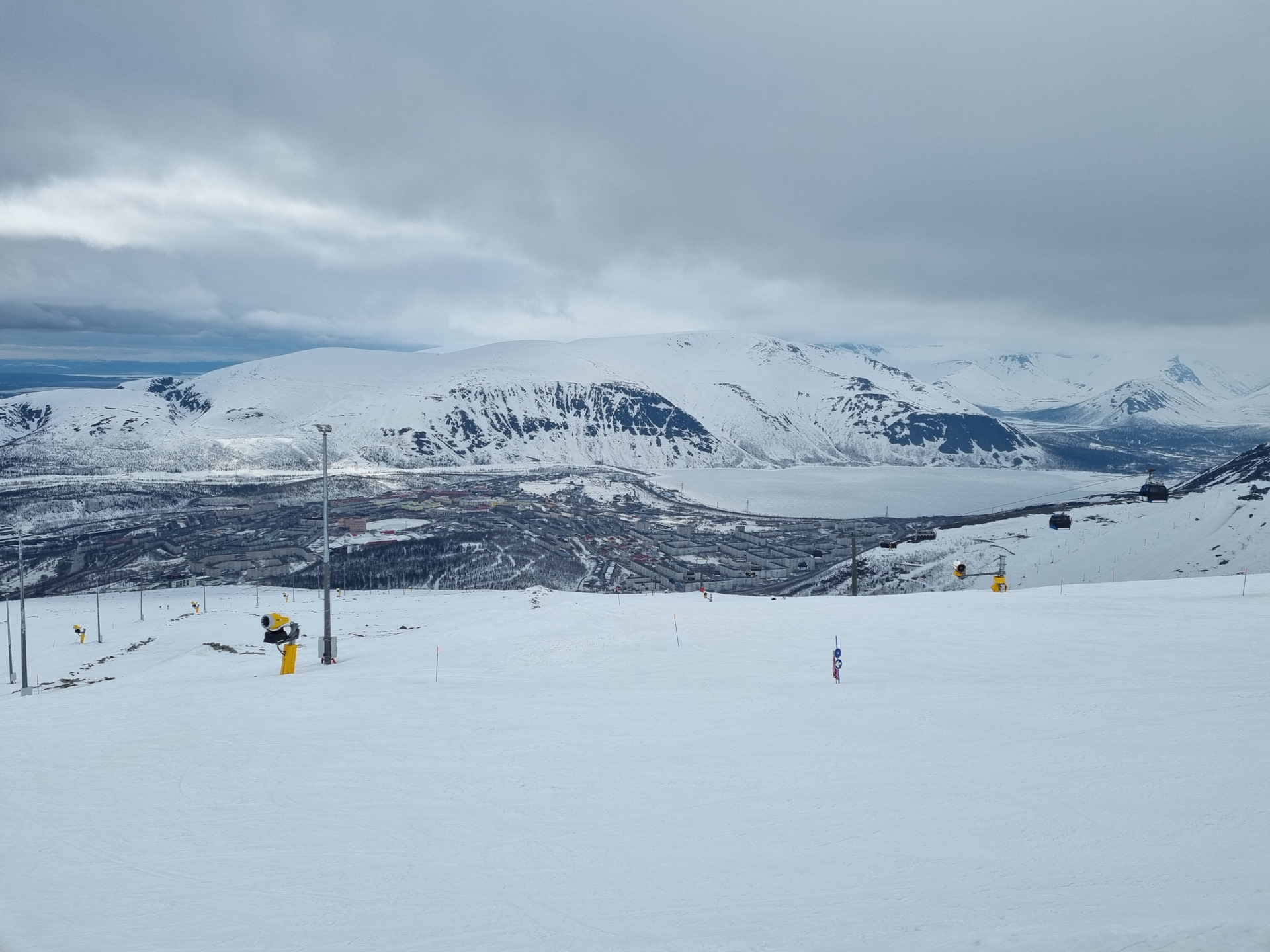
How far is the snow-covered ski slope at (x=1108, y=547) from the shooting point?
71.9 meters

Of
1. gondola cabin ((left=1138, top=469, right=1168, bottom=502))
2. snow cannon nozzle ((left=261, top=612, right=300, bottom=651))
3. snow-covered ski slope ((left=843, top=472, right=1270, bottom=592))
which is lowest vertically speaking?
snow-covered ski slope ((left=843, top=472, right=1270, bottom=592))

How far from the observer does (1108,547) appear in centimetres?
7919

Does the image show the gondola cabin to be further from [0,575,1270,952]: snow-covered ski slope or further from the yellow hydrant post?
the yellow hydrant post

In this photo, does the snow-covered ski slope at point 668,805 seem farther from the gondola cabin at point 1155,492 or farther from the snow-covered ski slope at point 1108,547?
the snow-covered ski slope at point 1108,547

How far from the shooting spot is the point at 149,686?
59.2 ft

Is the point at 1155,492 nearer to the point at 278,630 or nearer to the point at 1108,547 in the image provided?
the point at 1108,547

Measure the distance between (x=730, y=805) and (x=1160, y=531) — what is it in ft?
306

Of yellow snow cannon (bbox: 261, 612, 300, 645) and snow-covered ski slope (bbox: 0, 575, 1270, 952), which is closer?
snow-covered ski slope (bbox: 0, 575, 1270, 952)

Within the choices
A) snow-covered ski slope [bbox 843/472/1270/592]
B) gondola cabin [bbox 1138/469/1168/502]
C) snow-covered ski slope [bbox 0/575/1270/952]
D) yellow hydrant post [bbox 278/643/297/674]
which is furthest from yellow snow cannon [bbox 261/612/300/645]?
snow-covered ski slope [bbox 843/472/1270/592]

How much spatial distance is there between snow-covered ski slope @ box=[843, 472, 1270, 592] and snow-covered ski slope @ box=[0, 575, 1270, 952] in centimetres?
6346

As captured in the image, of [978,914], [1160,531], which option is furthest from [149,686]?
[1160,531]

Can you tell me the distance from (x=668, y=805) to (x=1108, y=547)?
286ft

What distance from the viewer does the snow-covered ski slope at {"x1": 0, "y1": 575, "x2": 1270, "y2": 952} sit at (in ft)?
22.5

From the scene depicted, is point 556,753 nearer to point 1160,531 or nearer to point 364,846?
point 364,846
